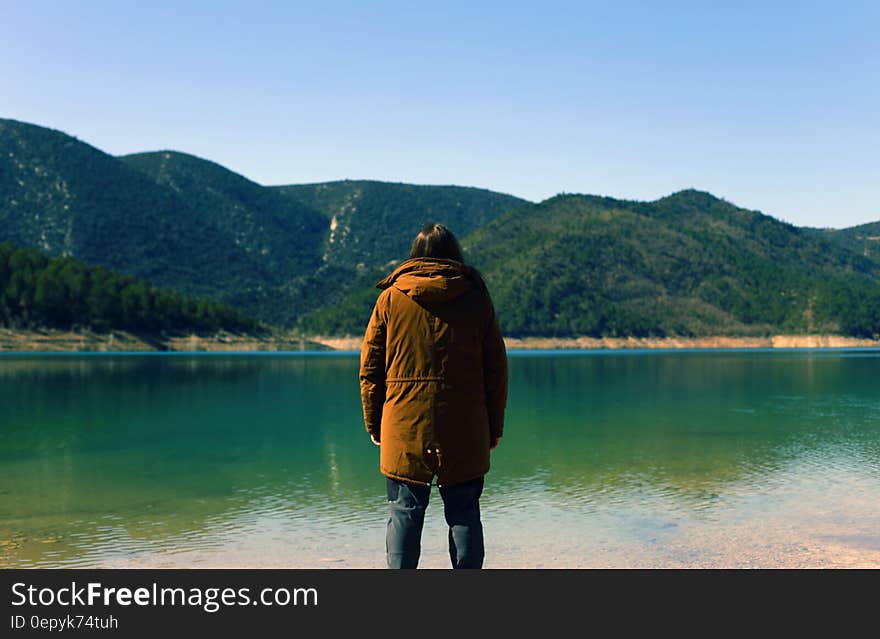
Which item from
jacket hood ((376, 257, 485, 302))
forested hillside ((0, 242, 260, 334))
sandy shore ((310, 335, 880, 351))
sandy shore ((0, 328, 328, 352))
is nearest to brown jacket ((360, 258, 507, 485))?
jacket hood ((376, 257, 485, 302))

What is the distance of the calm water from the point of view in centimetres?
995

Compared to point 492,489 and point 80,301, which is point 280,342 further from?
point 492,489

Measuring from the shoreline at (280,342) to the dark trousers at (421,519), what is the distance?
379 feet

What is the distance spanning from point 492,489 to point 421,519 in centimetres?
923

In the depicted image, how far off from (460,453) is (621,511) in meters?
7.70

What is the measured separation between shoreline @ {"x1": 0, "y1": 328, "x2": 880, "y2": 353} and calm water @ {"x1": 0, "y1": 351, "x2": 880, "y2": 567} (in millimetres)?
88635

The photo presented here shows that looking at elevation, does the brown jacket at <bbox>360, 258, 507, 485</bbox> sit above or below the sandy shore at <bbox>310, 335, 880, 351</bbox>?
above

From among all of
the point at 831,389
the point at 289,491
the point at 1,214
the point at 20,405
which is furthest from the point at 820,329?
the point at 289,491

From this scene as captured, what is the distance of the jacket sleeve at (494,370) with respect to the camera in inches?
212

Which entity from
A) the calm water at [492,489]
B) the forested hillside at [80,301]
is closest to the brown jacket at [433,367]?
the calm water at [492,489]

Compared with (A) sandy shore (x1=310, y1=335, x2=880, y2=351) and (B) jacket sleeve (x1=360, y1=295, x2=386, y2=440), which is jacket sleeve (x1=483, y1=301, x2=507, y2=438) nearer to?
(B) jacket sleeve (x1=360, y1=295, x2=386, y2=440)
